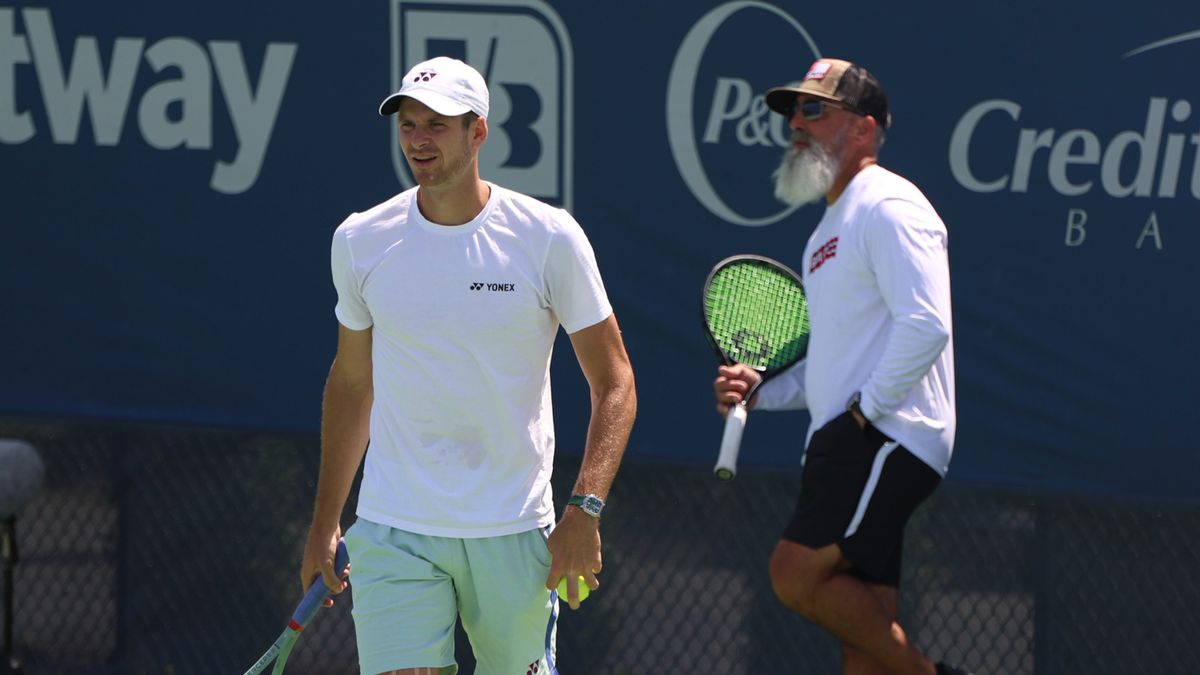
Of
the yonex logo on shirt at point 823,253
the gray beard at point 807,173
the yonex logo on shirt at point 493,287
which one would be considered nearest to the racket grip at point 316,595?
the yonex logo on shirt at point 493,287

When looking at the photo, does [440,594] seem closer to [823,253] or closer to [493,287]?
[493,287]

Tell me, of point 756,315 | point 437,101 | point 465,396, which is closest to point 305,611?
point 465,396

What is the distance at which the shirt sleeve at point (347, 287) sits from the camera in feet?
12.2

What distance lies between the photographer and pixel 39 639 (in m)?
5.64

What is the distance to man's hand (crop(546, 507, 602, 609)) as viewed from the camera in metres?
3.62

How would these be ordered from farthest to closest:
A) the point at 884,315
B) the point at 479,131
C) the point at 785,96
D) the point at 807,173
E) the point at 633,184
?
the point at 633,184, the point at 785,96, the point at 807,173, the point at 884,315, the point at 479,131

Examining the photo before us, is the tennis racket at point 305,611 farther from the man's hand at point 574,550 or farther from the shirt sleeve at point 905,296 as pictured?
the shirt sleeve at point 905,296

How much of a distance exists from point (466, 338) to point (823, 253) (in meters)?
1.08

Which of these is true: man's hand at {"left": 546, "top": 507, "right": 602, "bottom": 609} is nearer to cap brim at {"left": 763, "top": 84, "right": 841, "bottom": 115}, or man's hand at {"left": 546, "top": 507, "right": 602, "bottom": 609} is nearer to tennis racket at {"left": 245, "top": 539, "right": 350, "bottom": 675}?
tennis racket at {"left": 245, "top": 539, "right": 350, "bottom": 675}

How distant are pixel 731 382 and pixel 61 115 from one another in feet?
7.51

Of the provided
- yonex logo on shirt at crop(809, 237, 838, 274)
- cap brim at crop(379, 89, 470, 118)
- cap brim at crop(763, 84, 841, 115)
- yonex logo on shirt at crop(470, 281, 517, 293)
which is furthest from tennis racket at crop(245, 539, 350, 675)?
cap brim at crop(763, 84, 841, 115)

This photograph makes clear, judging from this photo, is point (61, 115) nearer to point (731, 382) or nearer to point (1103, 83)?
point (731, 382)

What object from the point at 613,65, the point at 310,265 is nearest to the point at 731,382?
the point at 613,65

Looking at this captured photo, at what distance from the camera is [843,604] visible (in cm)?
429
